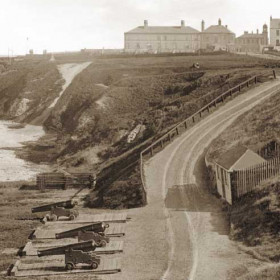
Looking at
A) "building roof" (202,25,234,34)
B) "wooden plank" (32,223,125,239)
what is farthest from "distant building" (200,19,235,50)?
"wooden plank" (32,223,125,239)

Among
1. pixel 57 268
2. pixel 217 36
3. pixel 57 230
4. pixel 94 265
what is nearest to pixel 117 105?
pixel 57 230

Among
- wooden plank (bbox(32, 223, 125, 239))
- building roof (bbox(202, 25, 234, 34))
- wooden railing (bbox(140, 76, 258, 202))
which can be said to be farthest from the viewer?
building roof (bbox(202, 25, 234, 34))

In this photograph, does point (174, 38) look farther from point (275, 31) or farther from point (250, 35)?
point (275, 31)

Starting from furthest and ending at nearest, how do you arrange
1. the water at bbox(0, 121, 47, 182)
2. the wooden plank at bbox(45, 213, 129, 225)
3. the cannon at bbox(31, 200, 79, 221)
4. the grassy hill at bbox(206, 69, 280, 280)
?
1. the water at bbox(0, 121, 47, 182)
2. the cannon at bbox(31, 200, 79, 221)
3. the wooden plank at bbox(45, 213, 129, 225)
4. the grassy hill at bbox(206, 69, 280, 280)

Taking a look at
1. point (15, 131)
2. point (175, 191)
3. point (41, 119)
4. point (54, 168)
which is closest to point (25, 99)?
point (41, 119)

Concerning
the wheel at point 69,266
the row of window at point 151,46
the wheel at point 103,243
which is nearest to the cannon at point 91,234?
the wheel at point 103,243

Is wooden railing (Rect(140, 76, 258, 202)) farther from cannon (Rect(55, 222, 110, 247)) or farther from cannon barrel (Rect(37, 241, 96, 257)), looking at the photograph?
cannon barrel (Rect(37, 241, 96, 257))
